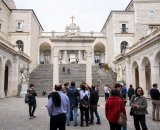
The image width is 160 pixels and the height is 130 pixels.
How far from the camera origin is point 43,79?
35.2 metres

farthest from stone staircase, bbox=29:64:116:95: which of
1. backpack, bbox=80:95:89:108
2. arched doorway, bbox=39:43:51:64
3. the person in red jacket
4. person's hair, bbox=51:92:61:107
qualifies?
person's hair, bbox=51:92:61:107

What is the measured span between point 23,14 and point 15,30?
3246 millimetres

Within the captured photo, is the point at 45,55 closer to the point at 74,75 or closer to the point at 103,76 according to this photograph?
the point at 74,75

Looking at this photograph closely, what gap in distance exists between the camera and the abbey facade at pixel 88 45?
2636 centimetres

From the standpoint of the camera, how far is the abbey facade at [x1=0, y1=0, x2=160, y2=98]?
26359 mm

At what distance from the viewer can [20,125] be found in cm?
1003

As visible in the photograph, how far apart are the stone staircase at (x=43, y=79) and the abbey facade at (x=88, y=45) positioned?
6.33ft

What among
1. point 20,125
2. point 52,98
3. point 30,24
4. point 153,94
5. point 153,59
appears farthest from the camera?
point 30,24

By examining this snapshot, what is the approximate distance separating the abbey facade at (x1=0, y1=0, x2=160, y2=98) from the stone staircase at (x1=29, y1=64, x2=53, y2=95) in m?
1.93

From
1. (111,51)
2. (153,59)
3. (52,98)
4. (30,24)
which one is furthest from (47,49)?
(52,98)

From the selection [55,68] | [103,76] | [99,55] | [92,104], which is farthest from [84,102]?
[99,55]

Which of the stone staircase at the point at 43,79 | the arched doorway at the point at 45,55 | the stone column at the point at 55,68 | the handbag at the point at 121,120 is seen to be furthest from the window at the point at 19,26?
the handbag at the point at 121,120

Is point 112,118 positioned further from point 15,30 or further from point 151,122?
point 15,30

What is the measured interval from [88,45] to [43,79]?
37.3 feet
